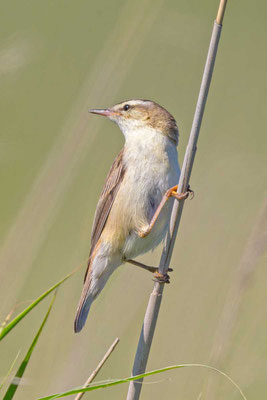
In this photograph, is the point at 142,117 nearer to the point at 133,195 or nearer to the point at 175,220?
the point at 133,195

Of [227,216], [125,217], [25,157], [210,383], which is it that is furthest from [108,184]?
[210,383]

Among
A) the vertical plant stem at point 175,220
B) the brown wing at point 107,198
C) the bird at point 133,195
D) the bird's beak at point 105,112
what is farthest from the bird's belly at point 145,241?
the vertical plant stem at point 175,220

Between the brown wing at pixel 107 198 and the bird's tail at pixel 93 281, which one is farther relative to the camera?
the brown wing at pixel 107 198

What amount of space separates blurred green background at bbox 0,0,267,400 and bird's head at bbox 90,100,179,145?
0.06m

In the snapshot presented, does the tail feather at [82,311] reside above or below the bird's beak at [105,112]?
below

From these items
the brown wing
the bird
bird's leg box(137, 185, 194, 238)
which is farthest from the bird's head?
bird's leg box(137, 185, 194, 238)

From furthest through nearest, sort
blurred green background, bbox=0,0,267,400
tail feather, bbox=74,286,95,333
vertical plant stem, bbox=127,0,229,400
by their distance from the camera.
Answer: tail feather, bbox=74,286,95,333 < blurred green background, bbox=0,0,267,400 < vertical plant stem, bbox=127,0,229,400

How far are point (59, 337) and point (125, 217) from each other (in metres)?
0.52

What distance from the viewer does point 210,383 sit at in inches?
65.2

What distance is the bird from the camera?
2119 mm

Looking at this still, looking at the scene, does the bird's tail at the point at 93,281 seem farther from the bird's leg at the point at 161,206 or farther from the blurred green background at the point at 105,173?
the bird's leg at the point at 161,206

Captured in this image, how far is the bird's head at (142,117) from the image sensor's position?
7.24 ft

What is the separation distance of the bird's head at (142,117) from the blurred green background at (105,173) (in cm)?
6

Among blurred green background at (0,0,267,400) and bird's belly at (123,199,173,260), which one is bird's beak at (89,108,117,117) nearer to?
blurred green background at (0,0,267,400)
